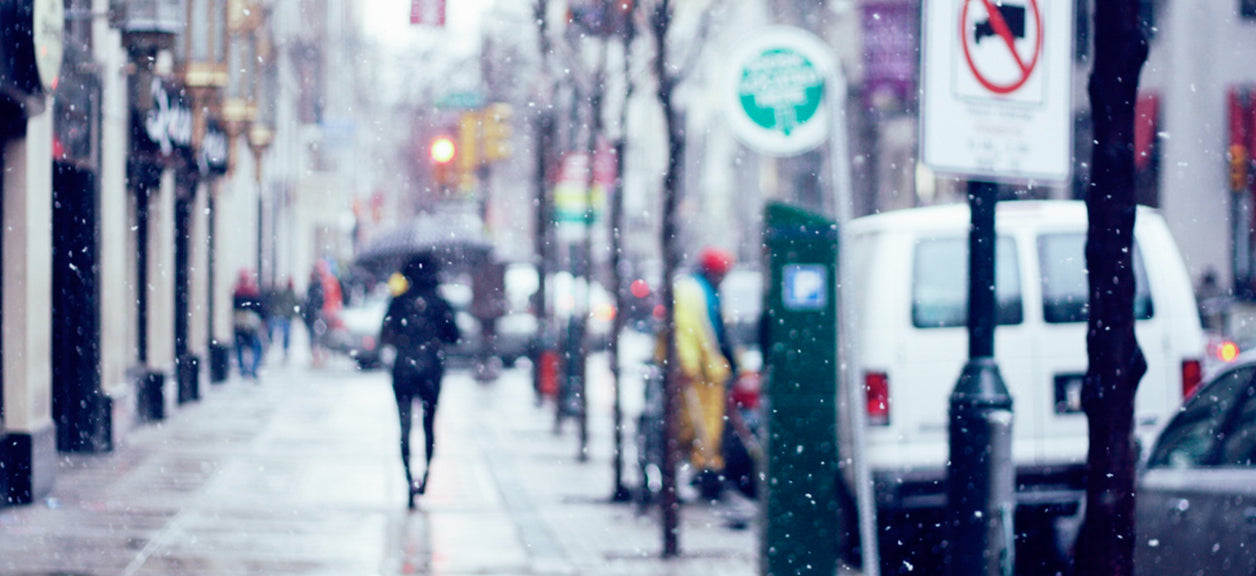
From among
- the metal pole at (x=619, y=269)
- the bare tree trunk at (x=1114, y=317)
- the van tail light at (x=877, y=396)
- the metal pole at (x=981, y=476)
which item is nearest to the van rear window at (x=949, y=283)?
the van tail light at (x=877, y=396)

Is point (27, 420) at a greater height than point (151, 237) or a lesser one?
lesser

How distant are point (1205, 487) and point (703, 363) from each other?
6.32m

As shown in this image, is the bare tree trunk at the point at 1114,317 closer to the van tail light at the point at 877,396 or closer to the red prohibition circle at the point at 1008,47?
the red prohibition circle at the point at 1008,47

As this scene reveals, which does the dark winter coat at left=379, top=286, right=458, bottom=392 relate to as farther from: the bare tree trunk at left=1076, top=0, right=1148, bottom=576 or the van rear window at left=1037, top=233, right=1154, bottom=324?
the bare tree trunk at left=1076, top=0, right=1148, bottom=576

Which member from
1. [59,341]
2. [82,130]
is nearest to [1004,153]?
[82,130]

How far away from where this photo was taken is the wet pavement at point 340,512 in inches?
367

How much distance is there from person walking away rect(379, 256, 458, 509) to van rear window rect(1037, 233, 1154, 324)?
4.47 m

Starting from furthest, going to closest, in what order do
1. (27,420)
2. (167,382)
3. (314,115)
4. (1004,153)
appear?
1. (314,115)
2. (167,382)
3. (27,420)
4. (1004,153)

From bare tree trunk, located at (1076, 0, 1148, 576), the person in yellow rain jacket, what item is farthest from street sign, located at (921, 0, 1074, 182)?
the person in yellow rain jacket

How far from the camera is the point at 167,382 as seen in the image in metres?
18.6

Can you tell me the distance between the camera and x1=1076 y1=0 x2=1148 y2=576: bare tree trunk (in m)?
5.39

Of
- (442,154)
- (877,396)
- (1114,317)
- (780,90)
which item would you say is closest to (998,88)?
(1114,317)

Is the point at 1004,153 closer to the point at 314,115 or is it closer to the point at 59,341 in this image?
the point at 59,341

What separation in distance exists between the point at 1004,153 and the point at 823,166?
40210 millimetres
